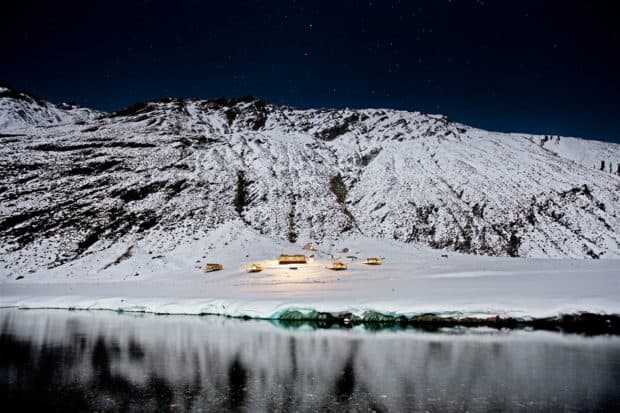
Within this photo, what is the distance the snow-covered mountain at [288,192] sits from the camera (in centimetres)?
7525

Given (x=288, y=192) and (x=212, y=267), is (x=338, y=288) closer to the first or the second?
(x=212, y=267)

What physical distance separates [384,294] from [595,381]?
20.6 metres

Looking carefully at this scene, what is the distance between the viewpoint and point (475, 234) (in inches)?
3182

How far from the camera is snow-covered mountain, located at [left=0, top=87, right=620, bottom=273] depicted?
2963 inches

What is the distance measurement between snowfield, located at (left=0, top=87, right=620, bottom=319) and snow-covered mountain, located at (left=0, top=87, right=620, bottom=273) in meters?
0.43

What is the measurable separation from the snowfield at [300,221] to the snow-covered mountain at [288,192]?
431 millimetres

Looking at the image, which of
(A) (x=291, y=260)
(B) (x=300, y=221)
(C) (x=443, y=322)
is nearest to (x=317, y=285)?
(A) (x=291, y=260)

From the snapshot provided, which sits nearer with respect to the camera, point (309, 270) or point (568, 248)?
point (309, 270)

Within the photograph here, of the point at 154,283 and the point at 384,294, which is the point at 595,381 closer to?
the point at 384,294

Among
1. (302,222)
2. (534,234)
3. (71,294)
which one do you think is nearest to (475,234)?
(534,234)

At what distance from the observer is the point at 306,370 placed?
18.6 meters

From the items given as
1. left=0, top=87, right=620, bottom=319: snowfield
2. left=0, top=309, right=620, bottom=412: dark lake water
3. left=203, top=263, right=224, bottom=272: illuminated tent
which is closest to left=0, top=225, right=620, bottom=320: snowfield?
left=0, top=87, right=620, bottom=319: snowfield

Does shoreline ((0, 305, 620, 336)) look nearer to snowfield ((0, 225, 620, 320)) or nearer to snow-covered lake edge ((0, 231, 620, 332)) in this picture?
snow-covered lake edge ((0, 231, 620, 332))

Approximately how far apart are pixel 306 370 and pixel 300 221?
217ft
